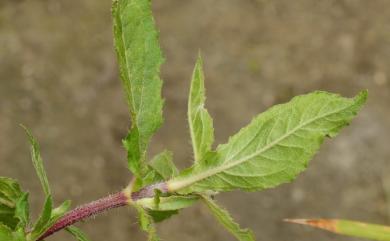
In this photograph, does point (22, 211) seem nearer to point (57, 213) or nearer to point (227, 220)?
point (57, 213)

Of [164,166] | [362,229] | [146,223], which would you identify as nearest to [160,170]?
[164,166]

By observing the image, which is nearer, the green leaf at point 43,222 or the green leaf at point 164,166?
the green leaf at point 43,222

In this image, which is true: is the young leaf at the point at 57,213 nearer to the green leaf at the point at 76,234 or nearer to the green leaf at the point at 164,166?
the green leaf at the point at 76,234

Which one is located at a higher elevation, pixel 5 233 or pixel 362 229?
pixel 5 233

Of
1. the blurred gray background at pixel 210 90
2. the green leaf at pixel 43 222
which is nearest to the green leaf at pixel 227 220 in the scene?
the green leaf at pixel 43 222

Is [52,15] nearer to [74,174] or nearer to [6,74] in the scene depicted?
[6,74]

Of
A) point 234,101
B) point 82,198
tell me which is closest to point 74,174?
point 82,198

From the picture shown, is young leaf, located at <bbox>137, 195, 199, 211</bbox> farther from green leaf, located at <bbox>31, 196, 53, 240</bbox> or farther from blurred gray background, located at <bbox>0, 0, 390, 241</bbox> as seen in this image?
blurred gray background, located at <bbox>0, 0, 390, 241</bbox>
